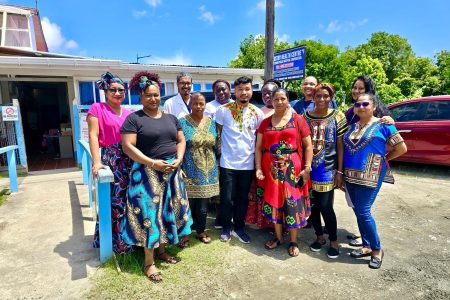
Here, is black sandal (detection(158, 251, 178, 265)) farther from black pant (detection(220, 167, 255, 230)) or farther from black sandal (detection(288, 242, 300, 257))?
black sandal (detection(288, 242, 300, 257))

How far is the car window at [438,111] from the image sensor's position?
19.3 ft

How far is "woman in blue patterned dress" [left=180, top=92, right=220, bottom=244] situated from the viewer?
305cm

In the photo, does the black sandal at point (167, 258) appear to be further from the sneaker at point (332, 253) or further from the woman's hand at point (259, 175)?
the sneaker at point (332, 253)

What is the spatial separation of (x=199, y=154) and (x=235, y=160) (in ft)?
1.26

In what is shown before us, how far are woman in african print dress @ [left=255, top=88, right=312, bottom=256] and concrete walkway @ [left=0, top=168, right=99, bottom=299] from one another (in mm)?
1874

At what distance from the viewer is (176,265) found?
2869 mm

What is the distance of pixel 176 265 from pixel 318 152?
1767 millimetres

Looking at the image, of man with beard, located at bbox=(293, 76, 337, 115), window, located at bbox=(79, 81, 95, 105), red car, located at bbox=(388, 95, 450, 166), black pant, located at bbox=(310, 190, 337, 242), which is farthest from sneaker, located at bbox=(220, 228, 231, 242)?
window, located at bbox=(79, 81, 95, 105)

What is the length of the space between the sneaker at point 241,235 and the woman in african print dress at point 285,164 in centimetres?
43

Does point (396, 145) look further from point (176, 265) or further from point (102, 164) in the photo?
point (102, 164)

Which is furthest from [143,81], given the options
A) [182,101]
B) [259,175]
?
[259,175]

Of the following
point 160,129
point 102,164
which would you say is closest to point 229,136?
point 160,129

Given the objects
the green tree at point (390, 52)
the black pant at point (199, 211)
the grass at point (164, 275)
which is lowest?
the grass at point (164, 275)

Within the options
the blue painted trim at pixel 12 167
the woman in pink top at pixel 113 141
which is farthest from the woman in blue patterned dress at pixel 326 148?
the blue painted trim at pixel 12 167
